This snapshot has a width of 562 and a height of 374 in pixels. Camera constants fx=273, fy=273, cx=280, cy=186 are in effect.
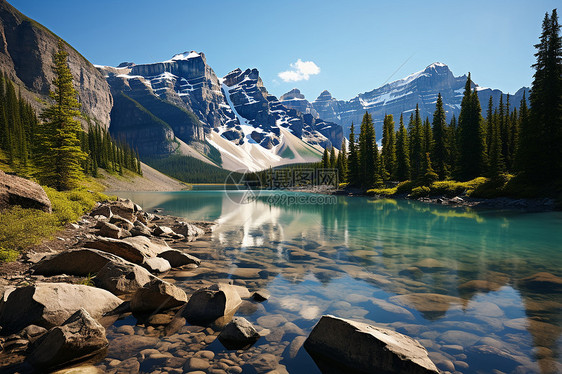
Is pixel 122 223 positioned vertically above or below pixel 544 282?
above

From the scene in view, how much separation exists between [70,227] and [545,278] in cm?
2343

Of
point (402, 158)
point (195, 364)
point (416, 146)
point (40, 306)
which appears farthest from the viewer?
point (402, 158)

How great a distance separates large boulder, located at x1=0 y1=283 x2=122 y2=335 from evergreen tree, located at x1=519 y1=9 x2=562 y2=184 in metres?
51.3

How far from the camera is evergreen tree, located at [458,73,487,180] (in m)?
54.8

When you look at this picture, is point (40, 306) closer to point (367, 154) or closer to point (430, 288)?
point (430, 288)

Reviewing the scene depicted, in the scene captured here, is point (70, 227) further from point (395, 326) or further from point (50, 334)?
point (395, 326)

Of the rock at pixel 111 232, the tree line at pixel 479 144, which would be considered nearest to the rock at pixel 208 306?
the rock at pixel 111 232

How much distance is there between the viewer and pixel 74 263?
29.6 feet

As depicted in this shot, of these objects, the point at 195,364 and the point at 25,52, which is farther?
the point at 25,52

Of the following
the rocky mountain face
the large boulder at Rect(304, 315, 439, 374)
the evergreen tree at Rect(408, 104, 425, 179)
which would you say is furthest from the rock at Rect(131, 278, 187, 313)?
the rocky mountain face

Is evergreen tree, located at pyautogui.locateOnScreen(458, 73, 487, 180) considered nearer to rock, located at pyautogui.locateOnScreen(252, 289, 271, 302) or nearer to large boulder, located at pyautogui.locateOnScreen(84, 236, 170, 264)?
rock, located at pyautogui.locateOnScreen(252, 289, 271, 302)

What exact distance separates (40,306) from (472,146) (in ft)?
221

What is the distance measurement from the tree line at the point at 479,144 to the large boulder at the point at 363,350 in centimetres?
4705

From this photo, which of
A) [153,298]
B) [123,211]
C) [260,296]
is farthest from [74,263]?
[123,211]
